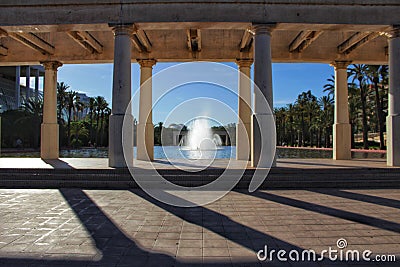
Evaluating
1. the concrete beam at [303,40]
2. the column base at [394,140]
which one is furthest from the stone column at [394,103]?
the concrete beam at [303,40]

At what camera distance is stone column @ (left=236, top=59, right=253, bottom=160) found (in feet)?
53.2

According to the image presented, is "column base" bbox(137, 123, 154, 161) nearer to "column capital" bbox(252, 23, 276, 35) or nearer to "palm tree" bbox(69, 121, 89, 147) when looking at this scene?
"column capital" bbox(252, 23, 276, 35)

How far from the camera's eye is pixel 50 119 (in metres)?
17.0

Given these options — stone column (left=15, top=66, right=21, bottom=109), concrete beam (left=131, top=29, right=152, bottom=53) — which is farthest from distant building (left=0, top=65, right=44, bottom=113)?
concrete beam (left=131, top=29, right=152, bottom=53)

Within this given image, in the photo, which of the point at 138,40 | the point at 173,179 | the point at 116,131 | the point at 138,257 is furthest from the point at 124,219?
the point at 138,40

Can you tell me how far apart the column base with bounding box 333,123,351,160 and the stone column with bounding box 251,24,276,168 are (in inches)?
265

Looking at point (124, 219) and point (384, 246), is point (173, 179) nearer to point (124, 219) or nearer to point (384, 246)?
point (124, 219)

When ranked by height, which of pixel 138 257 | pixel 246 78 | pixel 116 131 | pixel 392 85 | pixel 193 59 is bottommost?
pixel 138 257

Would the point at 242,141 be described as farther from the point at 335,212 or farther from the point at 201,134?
the point at 335,212

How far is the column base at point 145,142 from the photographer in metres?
16.3

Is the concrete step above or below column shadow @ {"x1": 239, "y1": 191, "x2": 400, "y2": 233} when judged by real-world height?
above

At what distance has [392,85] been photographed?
12086 millimetres

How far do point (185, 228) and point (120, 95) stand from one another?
7.76 metres

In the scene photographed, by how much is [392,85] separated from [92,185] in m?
12.5
